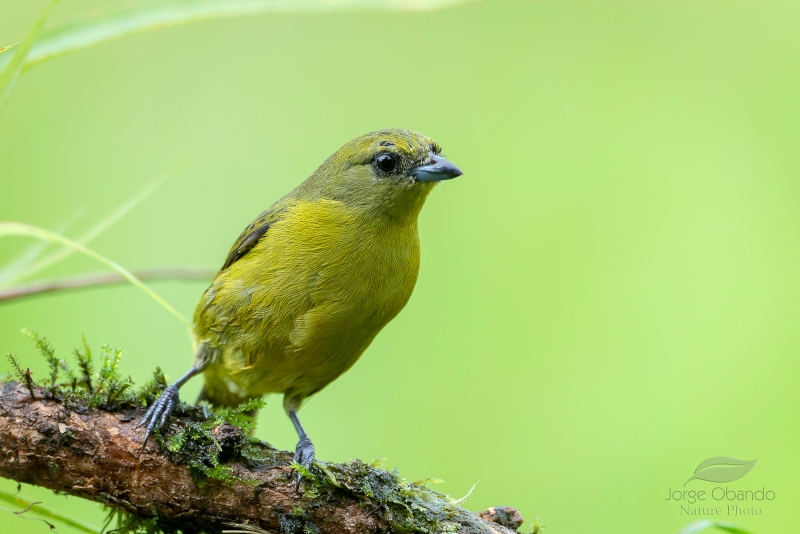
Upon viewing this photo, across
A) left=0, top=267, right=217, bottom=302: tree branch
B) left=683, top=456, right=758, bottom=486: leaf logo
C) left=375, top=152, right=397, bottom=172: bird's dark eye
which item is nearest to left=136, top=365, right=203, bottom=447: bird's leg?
left=0, top=267, right=217, bottom=302: tree branch

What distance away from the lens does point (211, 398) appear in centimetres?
429

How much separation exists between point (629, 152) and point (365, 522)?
5.38 meters

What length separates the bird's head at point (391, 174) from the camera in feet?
12.4

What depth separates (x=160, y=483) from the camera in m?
2.68

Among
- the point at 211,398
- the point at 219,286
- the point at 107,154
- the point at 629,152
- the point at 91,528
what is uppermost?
the point at 629,152

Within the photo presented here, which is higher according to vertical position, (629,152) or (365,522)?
(629,152)

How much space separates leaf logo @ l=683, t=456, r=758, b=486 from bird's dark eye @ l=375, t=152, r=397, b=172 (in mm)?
2067

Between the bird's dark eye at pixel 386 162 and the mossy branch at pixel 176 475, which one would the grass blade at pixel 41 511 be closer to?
the mossy branch at pixel 176 475

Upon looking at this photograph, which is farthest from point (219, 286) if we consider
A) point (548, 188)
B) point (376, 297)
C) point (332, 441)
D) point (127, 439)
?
point (548, 188)

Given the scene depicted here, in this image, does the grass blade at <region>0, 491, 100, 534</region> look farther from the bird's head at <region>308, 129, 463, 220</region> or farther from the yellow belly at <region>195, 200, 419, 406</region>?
the bird's head at <region>308, 129, 463, 220</region>

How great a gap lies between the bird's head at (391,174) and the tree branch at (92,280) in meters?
0.87

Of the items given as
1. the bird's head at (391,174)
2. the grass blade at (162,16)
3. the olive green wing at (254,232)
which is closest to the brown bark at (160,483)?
the grass blade at (162,16)

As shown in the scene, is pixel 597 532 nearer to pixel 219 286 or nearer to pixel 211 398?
pixel 211 398

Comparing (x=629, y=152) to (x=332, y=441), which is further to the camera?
(x=629, y=152)
